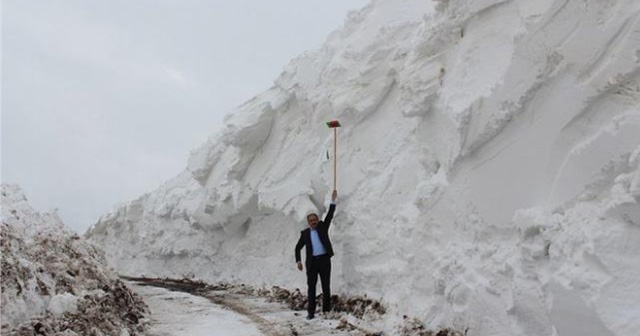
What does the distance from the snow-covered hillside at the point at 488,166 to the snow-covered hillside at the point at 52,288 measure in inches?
151

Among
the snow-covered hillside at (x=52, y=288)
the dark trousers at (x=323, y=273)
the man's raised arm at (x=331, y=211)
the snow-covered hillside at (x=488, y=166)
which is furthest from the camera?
the man's raised arm at (x=331, y=211)

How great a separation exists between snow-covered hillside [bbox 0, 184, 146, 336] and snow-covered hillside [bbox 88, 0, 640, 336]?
151 inches

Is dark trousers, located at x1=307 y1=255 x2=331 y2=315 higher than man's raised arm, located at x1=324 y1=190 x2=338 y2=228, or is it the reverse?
man's raised arm, located at x1=324 y1=190 x2=338 y2=228

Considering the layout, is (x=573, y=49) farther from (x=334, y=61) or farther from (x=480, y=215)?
(x=334, y=61)

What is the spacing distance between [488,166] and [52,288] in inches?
206

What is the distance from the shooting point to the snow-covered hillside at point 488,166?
16.3 feet

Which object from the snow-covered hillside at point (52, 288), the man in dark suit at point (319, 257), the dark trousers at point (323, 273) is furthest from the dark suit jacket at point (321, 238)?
the snow-covered hillside at point (52, 288)

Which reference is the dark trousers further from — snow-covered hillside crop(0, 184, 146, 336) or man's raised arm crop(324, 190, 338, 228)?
snow-covered hillside crop(0, 184, 146, 336)

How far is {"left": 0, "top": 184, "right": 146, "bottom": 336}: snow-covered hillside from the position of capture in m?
5.84

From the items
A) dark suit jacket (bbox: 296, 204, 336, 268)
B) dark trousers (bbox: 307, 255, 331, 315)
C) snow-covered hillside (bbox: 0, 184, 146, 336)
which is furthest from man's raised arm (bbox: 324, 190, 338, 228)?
snow-covered hillside (bbox: 0, 184, 146, 336)

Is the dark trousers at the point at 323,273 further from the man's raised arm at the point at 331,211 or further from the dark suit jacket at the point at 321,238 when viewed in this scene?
the man's raised arm at the point at 331,211

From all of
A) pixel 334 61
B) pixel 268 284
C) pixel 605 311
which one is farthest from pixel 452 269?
pixel 268 284

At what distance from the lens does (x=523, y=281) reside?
5.69 metres

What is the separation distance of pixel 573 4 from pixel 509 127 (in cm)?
145
